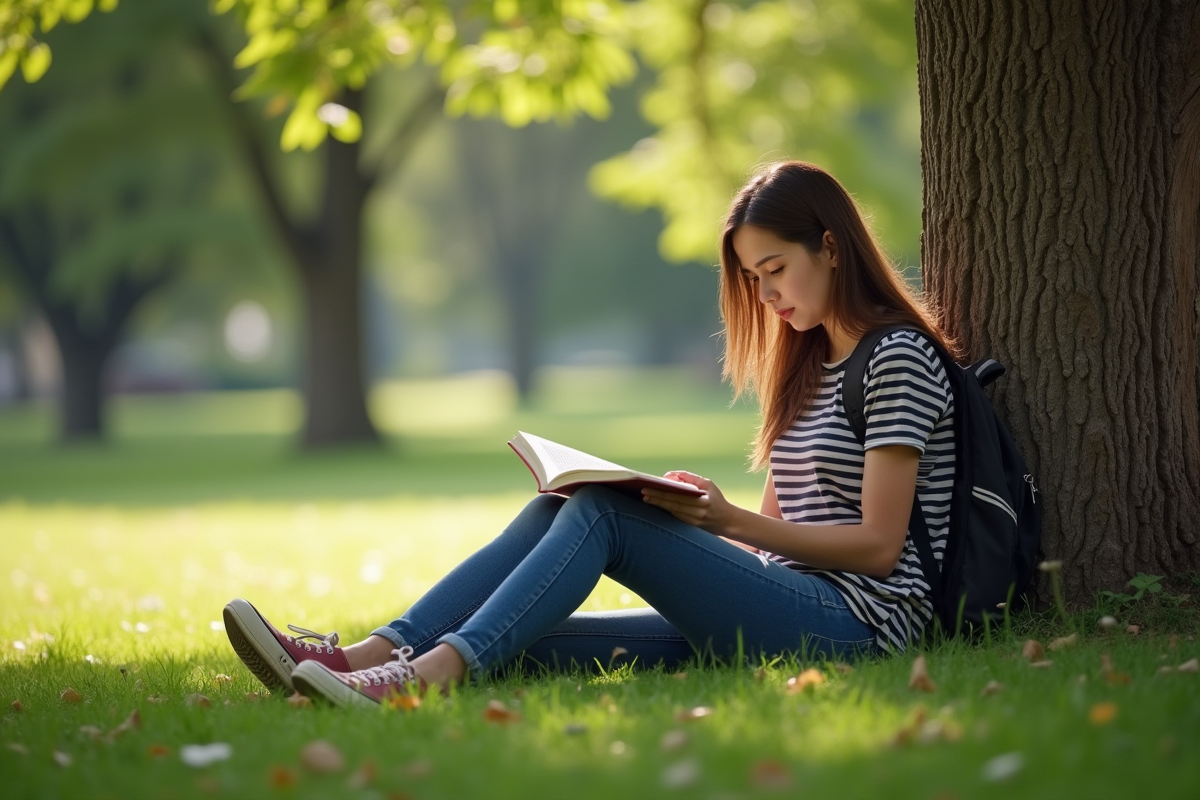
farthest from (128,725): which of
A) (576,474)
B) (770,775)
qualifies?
(770,775)

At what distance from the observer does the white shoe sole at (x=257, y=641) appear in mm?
3414

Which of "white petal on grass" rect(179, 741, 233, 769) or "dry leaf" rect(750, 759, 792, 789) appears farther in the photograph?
"white petal on grass" rect(179, 741, 233, 769)

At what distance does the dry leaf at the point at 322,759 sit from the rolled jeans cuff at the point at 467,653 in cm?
58

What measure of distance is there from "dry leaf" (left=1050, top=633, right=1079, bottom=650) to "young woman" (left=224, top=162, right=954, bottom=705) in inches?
15.5

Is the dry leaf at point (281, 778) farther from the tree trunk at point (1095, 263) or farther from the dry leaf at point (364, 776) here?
the tree trunk at point (1095, 263)

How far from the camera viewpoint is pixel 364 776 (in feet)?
8.58

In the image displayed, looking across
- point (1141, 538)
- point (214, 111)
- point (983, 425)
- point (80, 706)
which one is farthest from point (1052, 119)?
point (214, 111)

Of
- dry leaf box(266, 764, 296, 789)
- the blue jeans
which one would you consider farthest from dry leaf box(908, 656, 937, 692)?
dry leaf box(266, 764, 296, 789)

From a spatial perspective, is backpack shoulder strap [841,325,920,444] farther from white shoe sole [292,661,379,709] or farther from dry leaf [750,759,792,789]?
white shoe sole [292,661,379,709]

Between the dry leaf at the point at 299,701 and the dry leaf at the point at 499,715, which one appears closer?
the dry leaf at the point at 499,715

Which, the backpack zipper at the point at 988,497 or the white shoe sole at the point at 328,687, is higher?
the backpack zipper at the point at 988,497

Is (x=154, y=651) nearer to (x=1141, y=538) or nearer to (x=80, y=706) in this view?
(x=80, y=706)

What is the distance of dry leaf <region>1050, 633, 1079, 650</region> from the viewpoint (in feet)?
11.8

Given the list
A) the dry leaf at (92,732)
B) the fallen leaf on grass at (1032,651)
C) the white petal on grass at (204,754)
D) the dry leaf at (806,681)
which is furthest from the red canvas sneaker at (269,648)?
the fallen leaf on grass at (1032,651)
